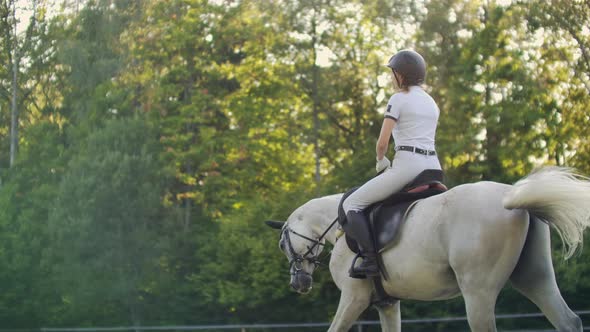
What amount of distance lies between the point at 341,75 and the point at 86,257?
1182 centimetres

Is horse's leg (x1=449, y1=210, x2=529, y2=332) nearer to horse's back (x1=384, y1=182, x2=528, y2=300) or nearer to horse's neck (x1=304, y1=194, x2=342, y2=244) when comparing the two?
horse's back (x1=384, y1=182, x2=528, y2=300)

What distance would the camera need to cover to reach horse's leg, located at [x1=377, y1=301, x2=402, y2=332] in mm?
8305

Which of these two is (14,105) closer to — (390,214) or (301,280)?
(301,280)

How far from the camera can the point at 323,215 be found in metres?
8.84

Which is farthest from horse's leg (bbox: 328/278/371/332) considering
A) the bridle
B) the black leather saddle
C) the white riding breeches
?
the bridle

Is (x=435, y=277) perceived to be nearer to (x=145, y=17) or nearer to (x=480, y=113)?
(x=480, y=113)

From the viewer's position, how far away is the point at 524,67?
28.7 meters

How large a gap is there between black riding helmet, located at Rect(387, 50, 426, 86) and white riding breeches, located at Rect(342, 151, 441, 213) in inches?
24.7

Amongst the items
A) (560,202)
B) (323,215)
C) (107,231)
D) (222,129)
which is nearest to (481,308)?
(560,202)

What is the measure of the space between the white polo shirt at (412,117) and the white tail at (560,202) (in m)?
1.12

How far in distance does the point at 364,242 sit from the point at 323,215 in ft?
4.31

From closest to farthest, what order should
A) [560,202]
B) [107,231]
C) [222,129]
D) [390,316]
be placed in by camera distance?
[560,202]
[390,316]
[107,231]
[222,129]

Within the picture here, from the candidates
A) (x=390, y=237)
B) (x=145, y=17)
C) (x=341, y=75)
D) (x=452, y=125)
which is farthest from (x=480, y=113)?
(x=390, y=237)

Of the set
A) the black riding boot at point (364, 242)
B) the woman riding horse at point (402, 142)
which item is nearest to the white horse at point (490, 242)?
the black riding boot at point (364, 242)
